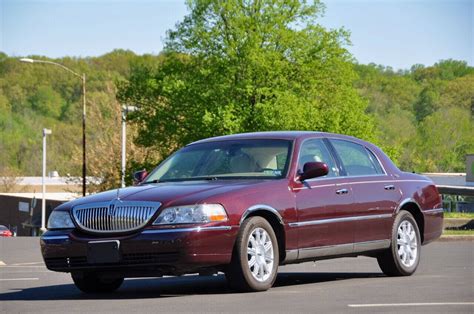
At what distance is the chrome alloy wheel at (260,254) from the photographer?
11875mm

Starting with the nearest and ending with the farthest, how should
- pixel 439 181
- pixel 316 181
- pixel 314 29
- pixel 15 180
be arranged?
pixel 316 181 < pixel 314 29 < pixel 439 181 < pixel 15 180

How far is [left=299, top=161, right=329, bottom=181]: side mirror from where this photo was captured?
1268cm

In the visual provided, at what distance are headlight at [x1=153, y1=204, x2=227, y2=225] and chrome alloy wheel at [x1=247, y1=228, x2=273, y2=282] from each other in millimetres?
567

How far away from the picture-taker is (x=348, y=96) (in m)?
67.8

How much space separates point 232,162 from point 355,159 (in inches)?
72.6

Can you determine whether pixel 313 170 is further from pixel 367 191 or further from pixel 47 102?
pixel 47 102

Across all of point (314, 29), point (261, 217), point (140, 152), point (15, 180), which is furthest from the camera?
point (15, 180)

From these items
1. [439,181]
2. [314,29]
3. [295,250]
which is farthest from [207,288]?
[439,181]

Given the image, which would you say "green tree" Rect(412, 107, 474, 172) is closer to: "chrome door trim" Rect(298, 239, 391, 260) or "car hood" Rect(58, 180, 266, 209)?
"chrome door trim" Rect(298, 239, 391, 260)

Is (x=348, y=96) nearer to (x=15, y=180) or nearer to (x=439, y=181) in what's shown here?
(x=439, y=181)

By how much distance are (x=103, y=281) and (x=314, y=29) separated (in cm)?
5567

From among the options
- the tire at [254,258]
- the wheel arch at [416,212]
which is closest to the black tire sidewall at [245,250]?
the tire at [254,258]

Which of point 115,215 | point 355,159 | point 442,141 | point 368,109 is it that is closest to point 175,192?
point 115,215

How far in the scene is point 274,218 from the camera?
12.3m
